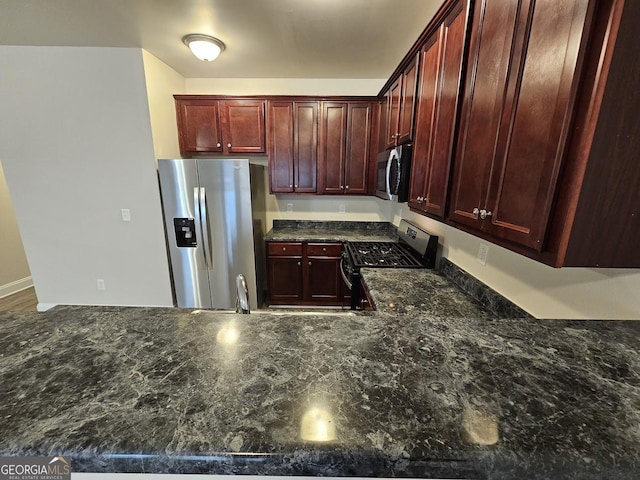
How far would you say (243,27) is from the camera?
193cm

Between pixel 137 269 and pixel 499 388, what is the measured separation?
3255mm

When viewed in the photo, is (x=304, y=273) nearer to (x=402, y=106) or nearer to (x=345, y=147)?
(x=345, y=147)

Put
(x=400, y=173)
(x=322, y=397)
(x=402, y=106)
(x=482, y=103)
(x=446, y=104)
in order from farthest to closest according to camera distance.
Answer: (x=402, y=106)
(x=400, y=173)
(x=446, y=104)
(x=482, y=103)
(x=322, y=397)

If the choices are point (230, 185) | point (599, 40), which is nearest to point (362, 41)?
point (230, 185)

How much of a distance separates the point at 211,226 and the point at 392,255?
1.80 metres

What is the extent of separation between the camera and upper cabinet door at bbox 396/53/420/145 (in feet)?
5.74

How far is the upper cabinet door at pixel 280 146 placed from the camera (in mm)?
2857

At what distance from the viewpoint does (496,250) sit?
1403 millimetres

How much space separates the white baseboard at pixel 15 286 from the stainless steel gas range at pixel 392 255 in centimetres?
478

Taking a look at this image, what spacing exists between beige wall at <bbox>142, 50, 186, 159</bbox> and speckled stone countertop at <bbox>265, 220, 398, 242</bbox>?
141 centimetres

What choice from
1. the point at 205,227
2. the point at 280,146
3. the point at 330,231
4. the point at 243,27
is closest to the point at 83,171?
the point at 205,227

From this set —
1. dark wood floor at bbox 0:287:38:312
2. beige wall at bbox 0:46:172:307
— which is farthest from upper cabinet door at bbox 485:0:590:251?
dark wood floor at bbox 0:287:38:312

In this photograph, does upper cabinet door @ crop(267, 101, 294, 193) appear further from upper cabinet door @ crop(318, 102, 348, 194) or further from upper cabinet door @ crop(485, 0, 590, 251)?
upper cabinet door @ crop(485, 0, 590, 251)

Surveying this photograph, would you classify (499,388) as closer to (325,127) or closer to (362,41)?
(362,41)
